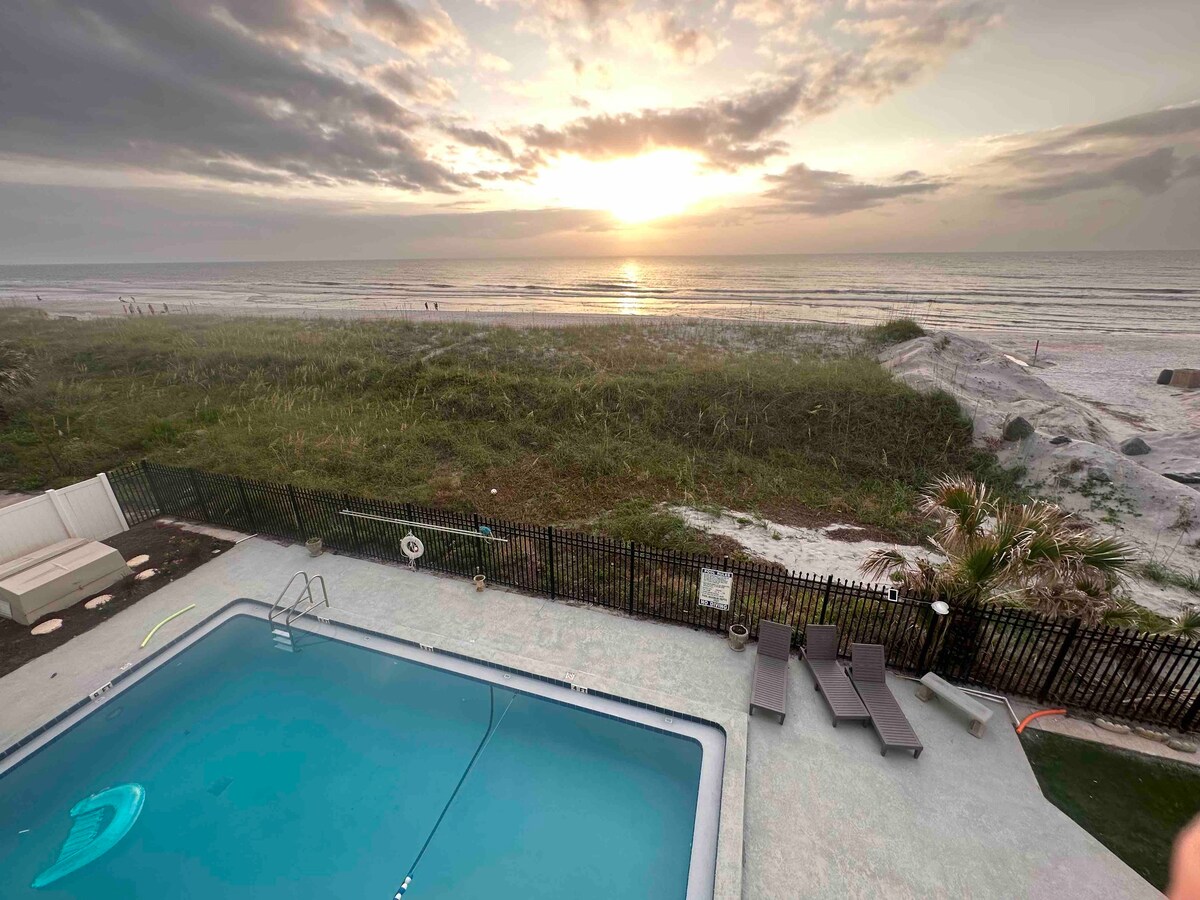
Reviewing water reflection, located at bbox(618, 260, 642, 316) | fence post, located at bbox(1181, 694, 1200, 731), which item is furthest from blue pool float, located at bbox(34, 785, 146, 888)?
water reflection, located at bbox(618, 260, 642, 316)

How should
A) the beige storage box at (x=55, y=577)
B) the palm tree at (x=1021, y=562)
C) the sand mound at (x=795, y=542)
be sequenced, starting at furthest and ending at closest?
the sand mound at (x=795, y=542) < the beige storage box at (x=55, y=577) < the palm tree at (x=1021, y=562)

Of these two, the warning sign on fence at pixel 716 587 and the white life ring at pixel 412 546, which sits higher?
the warning sign on fence at pixel 716 587

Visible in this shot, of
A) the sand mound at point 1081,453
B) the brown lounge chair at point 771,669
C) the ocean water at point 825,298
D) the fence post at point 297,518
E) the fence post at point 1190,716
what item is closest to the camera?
the fence post at point 1190,716

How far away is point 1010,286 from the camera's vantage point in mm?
67250

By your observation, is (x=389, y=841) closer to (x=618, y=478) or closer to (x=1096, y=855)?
(x=1096, y=855)

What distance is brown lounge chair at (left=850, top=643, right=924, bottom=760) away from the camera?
6227 millimetres

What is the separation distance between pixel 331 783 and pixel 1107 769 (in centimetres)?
993

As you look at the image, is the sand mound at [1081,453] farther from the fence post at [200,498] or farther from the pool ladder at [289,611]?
the fence post at [200,498]

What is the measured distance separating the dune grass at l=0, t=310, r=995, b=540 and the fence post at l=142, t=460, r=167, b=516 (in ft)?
7.41

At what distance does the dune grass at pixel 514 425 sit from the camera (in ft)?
45.7

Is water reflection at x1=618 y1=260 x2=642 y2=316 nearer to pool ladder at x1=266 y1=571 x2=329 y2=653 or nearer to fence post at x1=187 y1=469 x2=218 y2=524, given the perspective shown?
fence post at x1=187 y1=469 x2=218 y2=524

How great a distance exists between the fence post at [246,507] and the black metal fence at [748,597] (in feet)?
0.10

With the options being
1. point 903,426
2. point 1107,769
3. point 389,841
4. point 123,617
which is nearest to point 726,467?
point 903,426

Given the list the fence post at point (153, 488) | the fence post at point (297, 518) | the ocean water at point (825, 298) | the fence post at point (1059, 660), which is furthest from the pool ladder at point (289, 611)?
the ocean water at point (825, 298)
